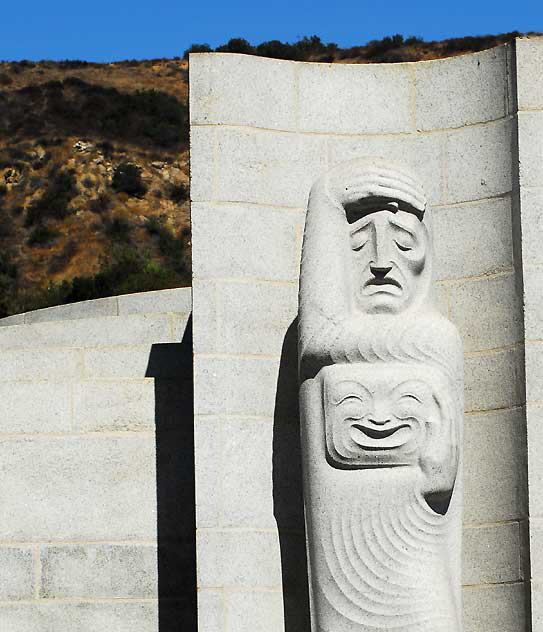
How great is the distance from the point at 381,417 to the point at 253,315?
125cm

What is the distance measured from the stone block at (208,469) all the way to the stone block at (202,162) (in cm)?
136

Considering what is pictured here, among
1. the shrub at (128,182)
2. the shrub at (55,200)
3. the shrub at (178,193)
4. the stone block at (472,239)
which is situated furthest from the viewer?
the shrub at (178,193)

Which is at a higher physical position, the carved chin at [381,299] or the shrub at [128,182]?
the shrub at [128,182]

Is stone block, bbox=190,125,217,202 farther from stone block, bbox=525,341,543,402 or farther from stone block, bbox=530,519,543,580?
stone block, bbox=530,519,543,580

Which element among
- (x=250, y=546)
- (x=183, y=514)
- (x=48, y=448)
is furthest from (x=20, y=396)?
(x=250, y=546)

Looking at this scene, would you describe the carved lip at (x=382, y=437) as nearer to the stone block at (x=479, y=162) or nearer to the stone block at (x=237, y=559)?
the stone block at (x=237, y=559)

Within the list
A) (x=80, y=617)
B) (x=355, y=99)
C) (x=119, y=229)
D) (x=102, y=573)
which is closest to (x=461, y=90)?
(x=355, y=99)

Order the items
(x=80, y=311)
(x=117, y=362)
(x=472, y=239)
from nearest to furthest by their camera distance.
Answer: (x=472, y=239), (x=117, y=362), (x=80, y=311)

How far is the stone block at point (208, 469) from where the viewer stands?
8914mm

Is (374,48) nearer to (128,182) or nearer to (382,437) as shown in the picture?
(128,182)

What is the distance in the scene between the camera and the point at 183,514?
32.3ft

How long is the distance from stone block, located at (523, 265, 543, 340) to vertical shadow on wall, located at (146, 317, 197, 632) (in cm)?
224

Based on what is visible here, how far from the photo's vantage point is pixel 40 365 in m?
10.1

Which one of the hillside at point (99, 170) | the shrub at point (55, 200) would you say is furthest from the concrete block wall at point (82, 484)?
the shrub at point (55, 200)
